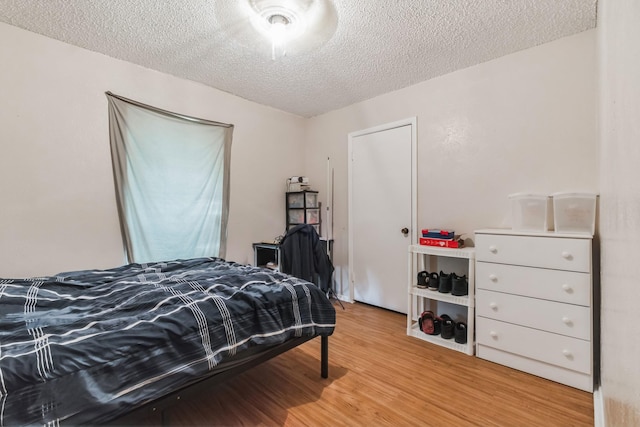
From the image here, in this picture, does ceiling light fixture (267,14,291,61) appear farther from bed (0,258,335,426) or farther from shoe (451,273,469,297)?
shoe (451,273,469,297)

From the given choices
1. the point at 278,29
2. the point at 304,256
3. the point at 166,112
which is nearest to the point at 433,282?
the point at 304,256

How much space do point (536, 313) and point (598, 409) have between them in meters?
0.57

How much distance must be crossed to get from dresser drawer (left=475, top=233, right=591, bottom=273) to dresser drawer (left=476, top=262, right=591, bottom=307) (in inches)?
1.7

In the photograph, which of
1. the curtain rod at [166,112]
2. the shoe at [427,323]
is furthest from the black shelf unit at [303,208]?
the shoe at [427,323]

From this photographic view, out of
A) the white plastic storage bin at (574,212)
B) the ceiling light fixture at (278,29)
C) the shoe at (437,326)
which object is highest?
the ceiling light fixture at (278,29)

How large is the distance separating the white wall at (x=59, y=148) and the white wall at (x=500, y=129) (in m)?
2.62

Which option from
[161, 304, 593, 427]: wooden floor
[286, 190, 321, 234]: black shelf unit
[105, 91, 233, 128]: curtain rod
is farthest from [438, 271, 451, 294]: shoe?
[105, 91, 233, 128]: curtain rod

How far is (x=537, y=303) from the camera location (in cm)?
198

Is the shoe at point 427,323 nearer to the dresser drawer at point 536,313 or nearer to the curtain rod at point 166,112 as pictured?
the dresser drawer at point 536,313

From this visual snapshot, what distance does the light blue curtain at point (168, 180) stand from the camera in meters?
2.56

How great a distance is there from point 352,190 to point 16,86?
10.4 feet

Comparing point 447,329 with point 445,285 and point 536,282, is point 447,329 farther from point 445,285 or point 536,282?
point 536,282

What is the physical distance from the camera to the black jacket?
9.55ft

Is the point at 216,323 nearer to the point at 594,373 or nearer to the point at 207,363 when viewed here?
the point at 207,363
